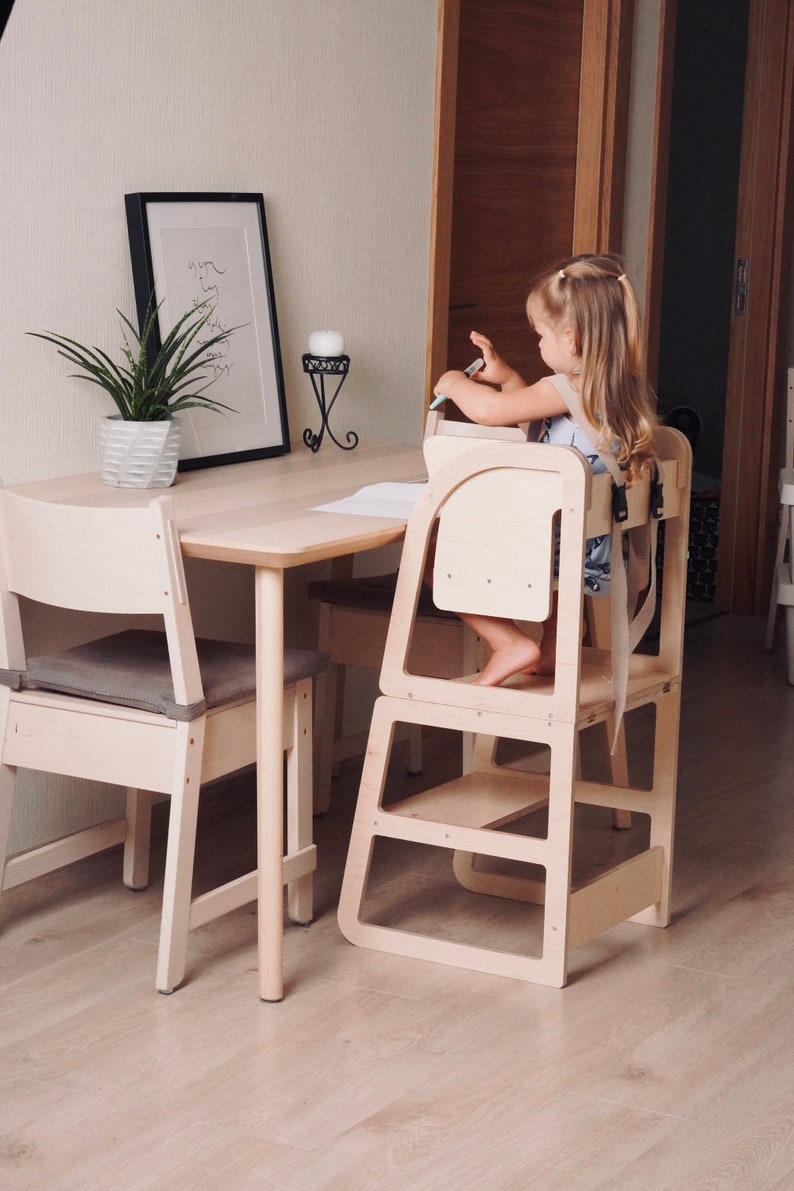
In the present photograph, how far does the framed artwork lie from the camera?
8.82 ft

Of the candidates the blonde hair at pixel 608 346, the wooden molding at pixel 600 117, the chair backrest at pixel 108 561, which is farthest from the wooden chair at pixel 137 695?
the wooden molding at pixel 600 117

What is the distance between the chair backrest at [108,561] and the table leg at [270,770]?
0.32 ft

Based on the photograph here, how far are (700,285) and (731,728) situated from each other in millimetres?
2182

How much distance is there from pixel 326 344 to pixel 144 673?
3.42ft

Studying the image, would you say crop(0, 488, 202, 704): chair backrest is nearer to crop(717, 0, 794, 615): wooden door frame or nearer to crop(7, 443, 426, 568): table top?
crop(7, 443, 426, 568): table top

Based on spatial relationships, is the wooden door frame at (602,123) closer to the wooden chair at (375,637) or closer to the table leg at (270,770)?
the wooden chair at (375,637)

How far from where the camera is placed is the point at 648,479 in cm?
233

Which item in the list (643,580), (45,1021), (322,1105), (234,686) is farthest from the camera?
(643,580)

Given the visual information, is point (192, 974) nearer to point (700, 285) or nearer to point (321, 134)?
point (321, 134)

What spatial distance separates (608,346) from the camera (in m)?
2.35

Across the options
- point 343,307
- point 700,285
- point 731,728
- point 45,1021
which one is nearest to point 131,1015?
point 45,1021

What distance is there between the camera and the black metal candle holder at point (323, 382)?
3.04 m

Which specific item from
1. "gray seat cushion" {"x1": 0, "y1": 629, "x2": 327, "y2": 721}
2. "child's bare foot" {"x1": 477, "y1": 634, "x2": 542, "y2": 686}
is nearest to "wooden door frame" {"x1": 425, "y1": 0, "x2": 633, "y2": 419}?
"child's bare foot" {"x1": 477, "y1": 634, "x2": 542, "y2": 686}

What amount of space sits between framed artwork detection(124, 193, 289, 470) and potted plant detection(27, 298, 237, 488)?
73 millimetres
